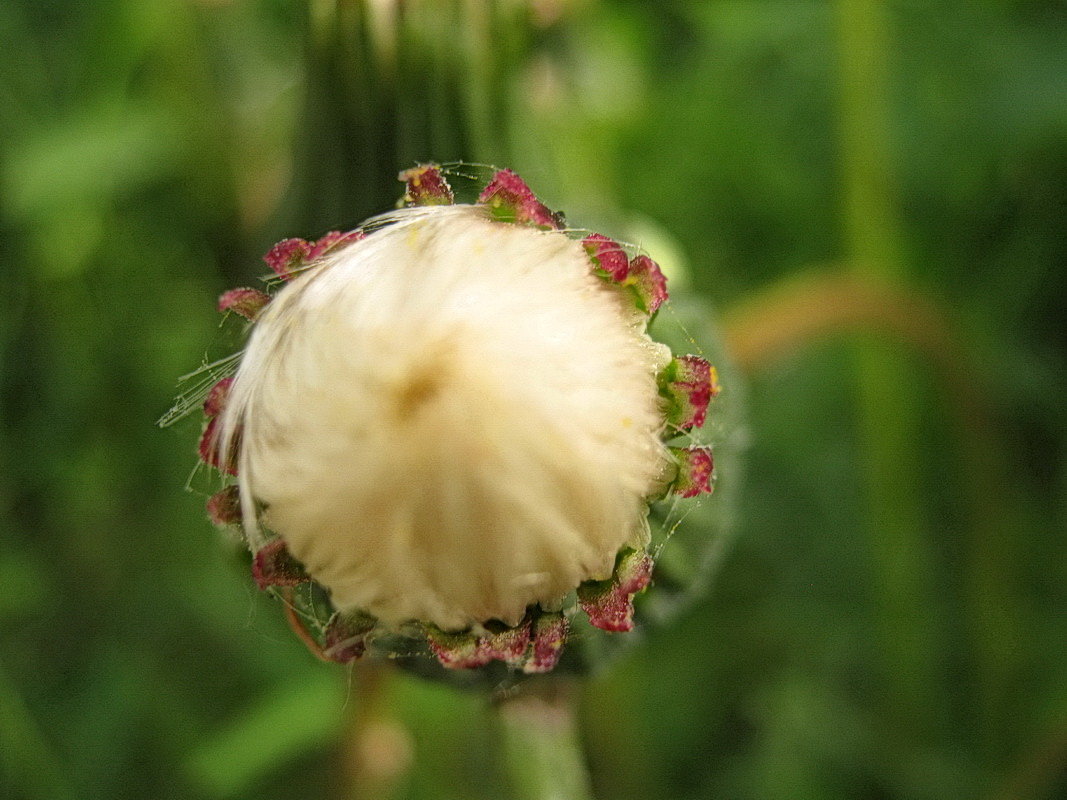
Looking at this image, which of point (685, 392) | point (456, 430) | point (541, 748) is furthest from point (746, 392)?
point (456, 430)

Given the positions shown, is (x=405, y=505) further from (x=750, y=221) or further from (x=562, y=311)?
(x=750, y=221)

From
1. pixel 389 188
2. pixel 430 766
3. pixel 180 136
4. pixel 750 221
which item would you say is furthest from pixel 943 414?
pixel 180 136

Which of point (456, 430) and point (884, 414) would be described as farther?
point (884, 414)

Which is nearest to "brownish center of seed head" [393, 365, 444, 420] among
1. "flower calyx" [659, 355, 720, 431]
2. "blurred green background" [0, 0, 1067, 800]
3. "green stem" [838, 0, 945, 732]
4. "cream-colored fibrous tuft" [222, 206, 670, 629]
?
"cream-colored fibrous tuft" [222, 206, 670, 629]

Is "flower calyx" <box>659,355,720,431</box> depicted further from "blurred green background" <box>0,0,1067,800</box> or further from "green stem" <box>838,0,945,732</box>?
"green stem" <box>838,0,945,732</box>

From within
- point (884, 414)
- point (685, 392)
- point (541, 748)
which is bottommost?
point (884, 414)

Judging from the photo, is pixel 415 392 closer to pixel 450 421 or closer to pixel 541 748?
pixel 450 421

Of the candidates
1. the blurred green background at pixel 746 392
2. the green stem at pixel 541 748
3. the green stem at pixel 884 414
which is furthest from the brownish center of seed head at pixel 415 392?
the green stem at pixel 884 414
